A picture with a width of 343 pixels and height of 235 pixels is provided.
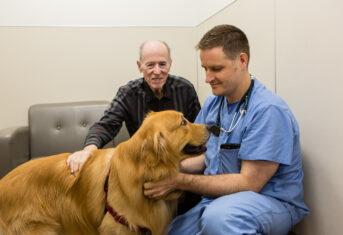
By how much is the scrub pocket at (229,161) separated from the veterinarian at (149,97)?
0.54 metres

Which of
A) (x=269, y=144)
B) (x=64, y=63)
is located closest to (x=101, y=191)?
(x=269, y=144)

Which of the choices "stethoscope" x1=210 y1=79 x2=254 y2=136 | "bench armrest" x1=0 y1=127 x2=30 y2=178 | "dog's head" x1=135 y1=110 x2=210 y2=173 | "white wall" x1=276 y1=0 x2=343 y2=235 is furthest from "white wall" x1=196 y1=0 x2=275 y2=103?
"bench armrest" x1=0 y1=127 x2=30 y2=178

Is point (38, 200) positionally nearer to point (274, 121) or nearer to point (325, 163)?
point (274, 121)

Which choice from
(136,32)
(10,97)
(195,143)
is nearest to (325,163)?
(195,143)

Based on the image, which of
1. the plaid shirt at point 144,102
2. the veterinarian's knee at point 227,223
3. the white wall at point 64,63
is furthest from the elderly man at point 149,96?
the white wall at point 64,63

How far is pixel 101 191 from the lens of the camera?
146 centimetres

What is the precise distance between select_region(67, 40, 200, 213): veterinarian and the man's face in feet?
2.13

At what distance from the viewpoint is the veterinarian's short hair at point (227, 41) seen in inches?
56.0

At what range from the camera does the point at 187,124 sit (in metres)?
1.53

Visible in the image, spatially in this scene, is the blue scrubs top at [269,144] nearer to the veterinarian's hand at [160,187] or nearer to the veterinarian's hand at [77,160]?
the veterinarian's hand at [160,187]

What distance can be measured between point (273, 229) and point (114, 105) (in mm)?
1425

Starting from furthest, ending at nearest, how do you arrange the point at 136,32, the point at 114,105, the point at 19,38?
the point at 136,32 → the point at 19,38 → the point at 114,105

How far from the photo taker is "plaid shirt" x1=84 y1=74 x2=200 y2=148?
7.17 feet

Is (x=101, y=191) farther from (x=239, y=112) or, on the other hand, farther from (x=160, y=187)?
(x=239, y=112)
